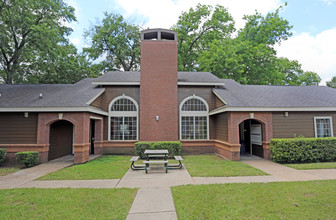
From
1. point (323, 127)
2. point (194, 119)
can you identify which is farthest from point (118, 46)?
point (323, 127)

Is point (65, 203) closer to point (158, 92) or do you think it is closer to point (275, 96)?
point (158, 92)

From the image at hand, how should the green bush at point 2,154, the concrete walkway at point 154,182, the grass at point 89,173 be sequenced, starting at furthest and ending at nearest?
the green bush at point 2,154, the grass at point 89,173, the concrete walkway at point 154,182

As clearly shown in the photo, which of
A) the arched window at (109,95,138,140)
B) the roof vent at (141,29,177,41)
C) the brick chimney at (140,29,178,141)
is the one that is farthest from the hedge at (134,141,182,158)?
the roof vent at (141,29,177,41)

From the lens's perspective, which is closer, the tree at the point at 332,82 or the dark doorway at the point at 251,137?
the dark doorway at the point at 251,137

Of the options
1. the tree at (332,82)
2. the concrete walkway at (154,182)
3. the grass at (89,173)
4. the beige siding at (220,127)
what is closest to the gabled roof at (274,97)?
the beige siding at (220,127)

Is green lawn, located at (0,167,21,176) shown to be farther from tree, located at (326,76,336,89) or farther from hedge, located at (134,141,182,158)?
tree, located at (326,76,336,89)

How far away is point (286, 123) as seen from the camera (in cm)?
1040

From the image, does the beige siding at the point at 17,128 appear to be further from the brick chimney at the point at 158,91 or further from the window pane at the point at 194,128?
the window pane at the point at 194,128

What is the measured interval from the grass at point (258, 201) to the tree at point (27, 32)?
1684 cm

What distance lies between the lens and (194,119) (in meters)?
12.5

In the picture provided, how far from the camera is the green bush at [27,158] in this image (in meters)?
8.50

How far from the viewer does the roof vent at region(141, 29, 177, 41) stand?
41.2 ft

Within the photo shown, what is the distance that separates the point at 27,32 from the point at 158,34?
1271 cm

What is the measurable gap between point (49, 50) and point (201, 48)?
19373 mm
